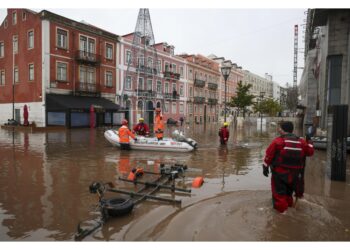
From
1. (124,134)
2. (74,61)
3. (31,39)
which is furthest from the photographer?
(74,61)

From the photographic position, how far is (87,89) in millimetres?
29375

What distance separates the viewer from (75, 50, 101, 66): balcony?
93.2 ft

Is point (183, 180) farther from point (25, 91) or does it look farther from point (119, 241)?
point (25, 91)

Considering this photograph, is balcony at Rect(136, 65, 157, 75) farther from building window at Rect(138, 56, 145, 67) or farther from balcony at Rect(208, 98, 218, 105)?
balcony at Rect(208, 98, 218, 105)

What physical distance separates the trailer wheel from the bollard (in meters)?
5.32

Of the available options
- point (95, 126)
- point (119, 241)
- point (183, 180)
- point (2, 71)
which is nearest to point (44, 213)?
point (119, 241)

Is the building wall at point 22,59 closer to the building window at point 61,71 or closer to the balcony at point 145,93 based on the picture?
the building window at point 61,71

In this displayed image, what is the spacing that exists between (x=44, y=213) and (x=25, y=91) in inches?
1053

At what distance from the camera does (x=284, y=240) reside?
3.82m

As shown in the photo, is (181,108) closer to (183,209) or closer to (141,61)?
(141,61)

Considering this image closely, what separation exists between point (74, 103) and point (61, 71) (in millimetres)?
3762

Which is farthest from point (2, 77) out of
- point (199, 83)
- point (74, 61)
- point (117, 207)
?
point (117, 207)

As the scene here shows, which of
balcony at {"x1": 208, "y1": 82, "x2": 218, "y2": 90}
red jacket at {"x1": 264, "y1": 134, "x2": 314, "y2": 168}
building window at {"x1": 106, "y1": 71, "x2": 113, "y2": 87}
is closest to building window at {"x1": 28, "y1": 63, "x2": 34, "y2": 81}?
building window at {"x1": 106, "y1": 71, "x2": 113, "y2": 87}

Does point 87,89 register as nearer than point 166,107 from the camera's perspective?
Yes
